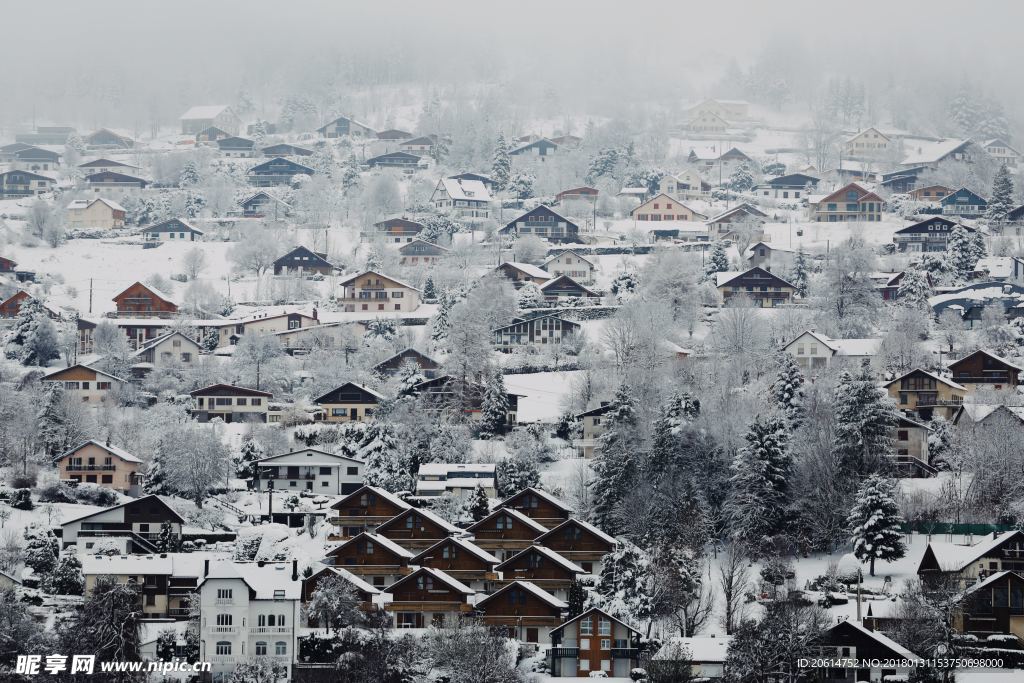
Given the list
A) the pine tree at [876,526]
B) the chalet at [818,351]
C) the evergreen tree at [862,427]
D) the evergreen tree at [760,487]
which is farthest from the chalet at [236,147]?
the pine tree at [876,526]

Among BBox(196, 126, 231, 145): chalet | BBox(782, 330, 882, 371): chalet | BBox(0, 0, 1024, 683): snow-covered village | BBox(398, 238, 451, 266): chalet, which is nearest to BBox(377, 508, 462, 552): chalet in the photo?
BBox(0, 0, 1024, 683): snow-covered village

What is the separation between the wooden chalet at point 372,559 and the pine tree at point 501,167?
51.3 metres

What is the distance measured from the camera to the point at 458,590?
46.0 m

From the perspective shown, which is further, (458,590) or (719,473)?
(719,473)

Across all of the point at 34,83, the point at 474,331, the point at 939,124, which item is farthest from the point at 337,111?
the point at 474,331

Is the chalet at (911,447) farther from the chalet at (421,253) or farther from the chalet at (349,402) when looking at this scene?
the chalet at (421,253)

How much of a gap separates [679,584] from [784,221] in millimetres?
45439

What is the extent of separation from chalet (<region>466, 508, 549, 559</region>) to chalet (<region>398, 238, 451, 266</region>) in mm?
31997

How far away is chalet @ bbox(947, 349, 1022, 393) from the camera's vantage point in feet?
202

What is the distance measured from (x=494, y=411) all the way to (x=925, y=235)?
29.0 meters

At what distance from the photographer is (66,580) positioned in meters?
46.0

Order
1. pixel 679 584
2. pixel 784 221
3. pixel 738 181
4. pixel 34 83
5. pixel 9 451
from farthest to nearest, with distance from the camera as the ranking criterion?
pixel 34 83 < pixel 738 181 < pixel 784 221 < pixel 9 451 < pixel 679 584

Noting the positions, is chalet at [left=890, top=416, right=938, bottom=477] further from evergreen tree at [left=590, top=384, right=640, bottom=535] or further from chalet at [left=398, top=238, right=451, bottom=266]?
chalet at [left=398, top=238, right=451, bottom=266]

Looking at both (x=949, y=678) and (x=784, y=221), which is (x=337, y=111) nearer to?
(x=784, y=221)
